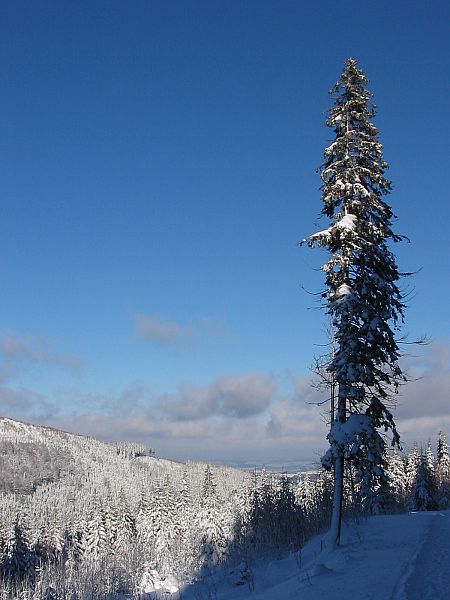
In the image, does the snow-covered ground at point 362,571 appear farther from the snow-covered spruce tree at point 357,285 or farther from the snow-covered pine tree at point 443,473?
the snow-covered pine tree at point 443,473

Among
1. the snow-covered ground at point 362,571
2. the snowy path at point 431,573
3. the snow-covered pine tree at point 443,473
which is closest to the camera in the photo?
the snowy path at point 431,573

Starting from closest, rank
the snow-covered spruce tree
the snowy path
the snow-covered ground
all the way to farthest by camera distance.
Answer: the snowy path < the snow-covered ground < the snow-covered spruce tree

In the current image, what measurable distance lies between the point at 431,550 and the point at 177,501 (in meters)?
53.7

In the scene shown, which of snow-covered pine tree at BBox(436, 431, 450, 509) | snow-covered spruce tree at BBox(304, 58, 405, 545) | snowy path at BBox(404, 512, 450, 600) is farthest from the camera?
snow-covered pine tree at BBox(436, 431, 450, 509)

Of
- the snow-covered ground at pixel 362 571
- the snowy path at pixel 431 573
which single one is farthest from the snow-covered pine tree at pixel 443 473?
the snowy path at pixel 431 573

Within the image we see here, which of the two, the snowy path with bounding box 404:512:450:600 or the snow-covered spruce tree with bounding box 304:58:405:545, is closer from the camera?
the snowy path with bounding box 404:512:450:600

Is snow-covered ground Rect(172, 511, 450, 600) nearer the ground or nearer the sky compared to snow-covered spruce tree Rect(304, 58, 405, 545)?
nearer the ground

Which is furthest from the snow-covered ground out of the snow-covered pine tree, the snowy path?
the snow-covered pine tree

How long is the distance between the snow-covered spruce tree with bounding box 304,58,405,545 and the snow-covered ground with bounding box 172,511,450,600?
1506 millimetres

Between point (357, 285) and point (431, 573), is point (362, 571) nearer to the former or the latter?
point (431, 573)

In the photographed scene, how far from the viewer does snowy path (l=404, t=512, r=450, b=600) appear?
8.03 metres

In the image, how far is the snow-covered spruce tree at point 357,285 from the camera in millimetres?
14664

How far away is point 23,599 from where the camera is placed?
14.6 meters

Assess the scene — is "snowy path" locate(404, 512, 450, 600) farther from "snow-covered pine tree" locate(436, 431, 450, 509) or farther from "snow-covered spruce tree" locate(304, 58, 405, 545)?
"snow-covered pine tree" locate(436, 431, 450, 509)
